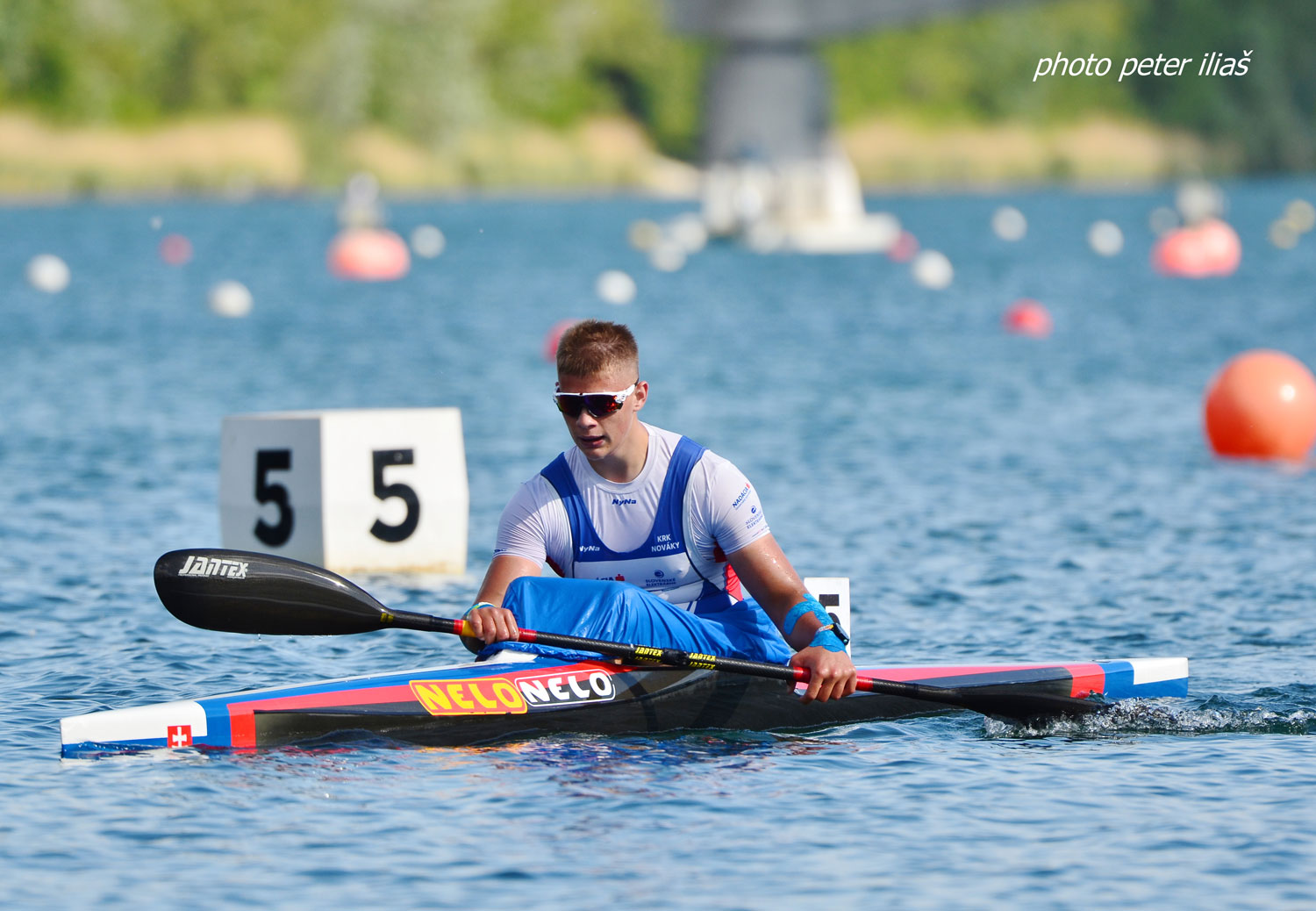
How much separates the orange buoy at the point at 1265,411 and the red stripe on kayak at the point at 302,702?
10.7m

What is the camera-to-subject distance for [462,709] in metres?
7.43

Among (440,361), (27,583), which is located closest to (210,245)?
(440,361)

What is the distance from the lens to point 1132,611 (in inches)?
424


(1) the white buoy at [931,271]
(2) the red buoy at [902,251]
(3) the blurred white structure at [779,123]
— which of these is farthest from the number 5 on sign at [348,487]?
(2) the red buoy at [902,251]

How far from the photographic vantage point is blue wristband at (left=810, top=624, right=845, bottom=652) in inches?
276

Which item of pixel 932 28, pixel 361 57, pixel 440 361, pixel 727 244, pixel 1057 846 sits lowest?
pixel 1057 846

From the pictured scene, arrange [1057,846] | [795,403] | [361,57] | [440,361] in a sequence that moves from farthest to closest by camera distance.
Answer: [361,57], [440,361], [795,403], [1057,846]

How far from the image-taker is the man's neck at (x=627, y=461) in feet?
23.4

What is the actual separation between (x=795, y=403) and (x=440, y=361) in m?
7.20

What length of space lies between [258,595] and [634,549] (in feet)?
5.13

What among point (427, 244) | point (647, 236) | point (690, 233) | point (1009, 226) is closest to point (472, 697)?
point (690, 233)

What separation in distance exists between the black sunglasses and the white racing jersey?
349 mm

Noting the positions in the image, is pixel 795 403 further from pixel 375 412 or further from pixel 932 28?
pixel 932 28

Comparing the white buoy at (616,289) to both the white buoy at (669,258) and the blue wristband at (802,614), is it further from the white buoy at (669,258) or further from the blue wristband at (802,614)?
the blue wristband at (802,614)
